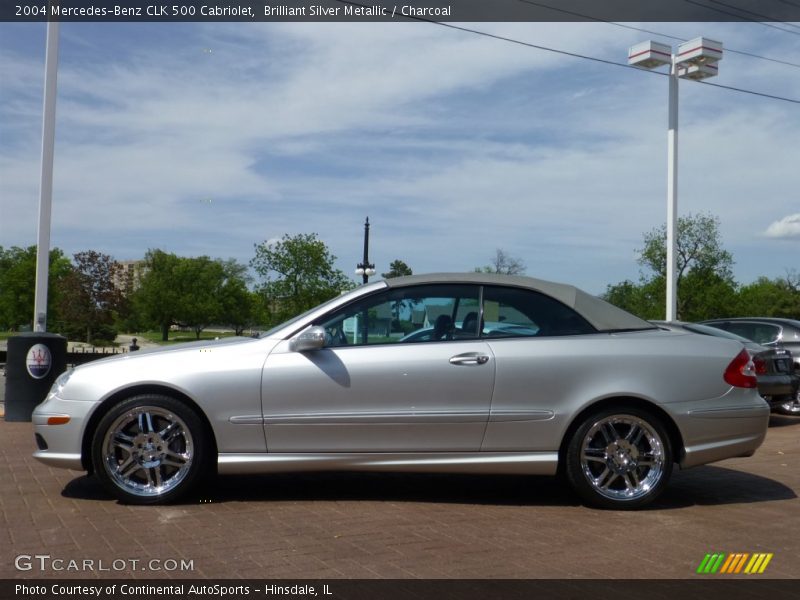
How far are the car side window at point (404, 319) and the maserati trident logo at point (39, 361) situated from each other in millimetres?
5683

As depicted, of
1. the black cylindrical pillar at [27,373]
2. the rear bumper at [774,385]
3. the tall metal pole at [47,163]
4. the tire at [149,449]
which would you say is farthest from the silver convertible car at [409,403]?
the tall metal pole at [47,163]

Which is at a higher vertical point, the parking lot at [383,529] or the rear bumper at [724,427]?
the rear bumper at [724,427]

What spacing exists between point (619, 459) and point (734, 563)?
1.28 m

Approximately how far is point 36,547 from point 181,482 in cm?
110

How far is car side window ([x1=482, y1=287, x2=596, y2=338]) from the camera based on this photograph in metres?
5.84

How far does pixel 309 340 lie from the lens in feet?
18.1

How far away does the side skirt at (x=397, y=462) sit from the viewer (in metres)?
5.54

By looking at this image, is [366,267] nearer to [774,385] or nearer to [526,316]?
[774,385]

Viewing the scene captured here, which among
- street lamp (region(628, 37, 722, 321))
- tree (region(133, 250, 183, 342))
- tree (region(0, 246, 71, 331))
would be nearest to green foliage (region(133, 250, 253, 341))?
tree (region(133, 250, 183, 342))

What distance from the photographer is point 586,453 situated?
568 centimetres

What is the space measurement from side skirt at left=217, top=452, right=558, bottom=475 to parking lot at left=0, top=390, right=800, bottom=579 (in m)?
0.26
